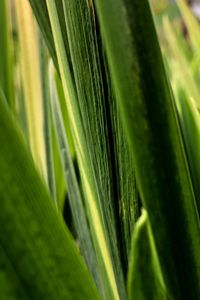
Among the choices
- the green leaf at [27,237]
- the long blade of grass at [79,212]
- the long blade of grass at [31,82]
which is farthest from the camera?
the long blade of grass at [31,82]

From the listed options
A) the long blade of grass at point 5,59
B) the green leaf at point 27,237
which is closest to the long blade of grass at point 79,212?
the long blade of grass at point 5,59

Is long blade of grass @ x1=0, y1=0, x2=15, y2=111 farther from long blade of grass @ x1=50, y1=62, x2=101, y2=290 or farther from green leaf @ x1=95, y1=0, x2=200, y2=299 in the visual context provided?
green leaf @ x1=95, y1=0, x2=200, y2=299

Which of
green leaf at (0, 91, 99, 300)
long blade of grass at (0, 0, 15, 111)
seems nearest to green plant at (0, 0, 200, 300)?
green leaf at (0, 91, 99, 300)

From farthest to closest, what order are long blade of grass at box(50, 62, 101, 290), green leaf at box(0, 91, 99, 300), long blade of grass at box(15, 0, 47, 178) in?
long blade of grass at box(15, 0, 47, 178)
long blade of grass at box(50, 62, 101, 290)
green leaf at box(0, 91, 99, 300)

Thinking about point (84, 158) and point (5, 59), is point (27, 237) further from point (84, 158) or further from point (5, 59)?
point (5, 59)

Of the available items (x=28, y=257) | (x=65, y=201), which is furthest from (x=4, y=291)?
(x=65, y=201)

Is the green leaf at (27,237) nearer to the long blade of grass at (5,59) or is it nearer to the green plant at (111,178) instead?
the green plant at (111,178)
